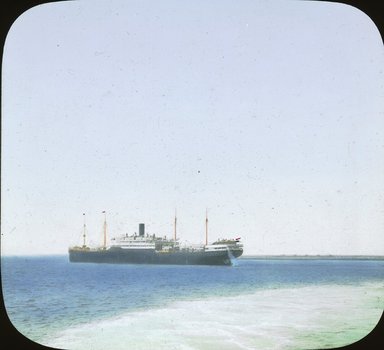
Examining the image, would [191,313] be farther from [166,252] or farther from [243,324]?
[166,252]

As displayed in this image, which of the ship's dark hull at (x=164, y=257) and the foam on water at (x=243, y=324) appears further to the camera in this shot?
the ship's dark hull at (x=164, y=257)

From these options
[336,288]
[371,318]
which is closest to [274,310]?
[371,318]

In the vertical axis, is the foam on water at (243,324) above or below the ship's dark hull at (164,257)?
below

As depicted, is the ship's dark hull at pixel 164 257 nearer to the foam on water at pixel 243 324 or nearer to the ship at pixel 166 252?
the ship at pixel 166 252

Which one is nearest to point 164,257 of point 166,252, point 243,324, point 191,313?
point 166,252

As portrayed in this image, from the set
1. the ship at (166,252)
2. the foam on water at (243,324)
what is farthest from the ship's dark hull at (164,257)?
the foam on water at (243,324)

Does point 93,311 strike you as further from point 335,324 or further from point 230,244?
point 230,244
